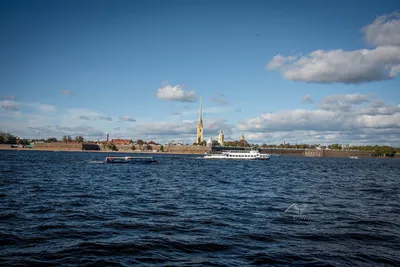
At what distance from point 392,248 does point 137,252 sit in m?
9.20

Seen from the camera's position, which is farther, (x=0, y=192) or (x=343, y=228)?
(x=0, y=192)

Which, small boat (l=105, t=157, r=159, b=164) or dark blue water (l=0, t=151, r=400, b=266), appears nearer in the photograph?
dark blue water (l=0, t=151, r=400, b=266)

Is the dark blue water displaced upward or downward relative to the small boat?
downward

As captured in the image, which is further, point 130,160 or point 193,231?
point 130,160

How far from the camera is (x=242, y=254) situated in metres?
11.9

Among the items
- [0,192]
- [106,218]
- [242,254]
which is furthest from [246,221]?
[0,192]

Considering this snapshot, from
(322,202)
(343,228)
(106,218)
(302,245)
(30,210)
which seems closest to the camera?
(302,245)

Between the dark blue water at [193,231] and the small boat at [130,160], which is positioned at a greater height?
the small boat at [130,160]

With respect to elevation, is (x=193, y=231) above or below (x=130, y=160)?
below

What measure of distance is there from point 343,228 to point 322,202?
8.24 meters

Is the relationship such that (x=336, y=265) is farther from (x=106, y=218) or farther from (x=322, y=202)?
(x=322, y=202)

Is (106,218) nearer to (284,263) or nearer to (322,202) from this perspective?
(284,263)

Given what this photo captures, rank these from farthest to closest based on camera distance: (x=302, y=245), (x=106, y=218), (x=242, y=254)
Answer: (x=106, y=218)
(x=302, y=245)
(x=242, y=254)

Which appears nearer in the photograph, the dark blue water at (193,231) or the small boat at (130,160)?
the dark blue water at (193,231)
